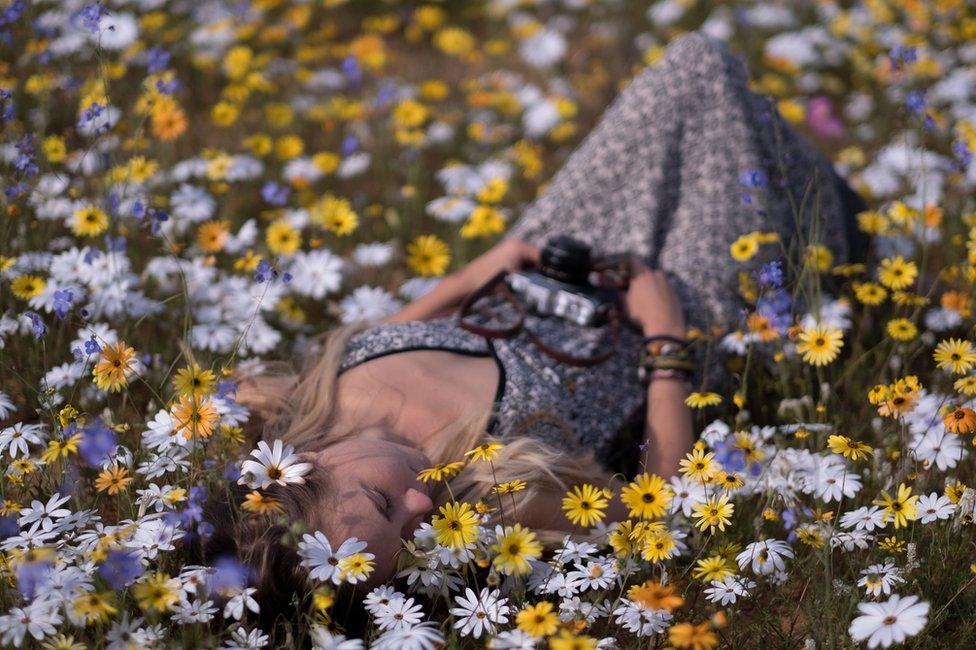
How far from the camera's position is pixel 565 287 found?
3.33 meters

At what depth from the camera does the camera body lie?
329 centimetres

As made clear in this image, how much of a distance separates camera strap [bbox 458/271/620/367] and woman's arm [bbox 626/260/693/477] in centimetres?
11

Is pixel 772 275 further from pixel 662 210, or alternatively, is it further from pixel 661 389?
pixel 662 210

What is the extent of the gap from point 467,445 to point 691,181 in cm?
157

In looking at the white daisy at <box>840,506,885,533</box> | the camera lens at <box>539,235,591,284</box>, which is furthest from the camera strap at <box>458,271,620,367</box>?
the white daisy at <box>840,506,885,533</box>

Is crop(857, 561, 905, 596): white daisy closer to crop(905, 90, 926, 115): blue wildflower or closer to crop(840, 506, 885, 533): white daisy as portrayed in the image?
crop(840, 506, 885, 533): white daisy

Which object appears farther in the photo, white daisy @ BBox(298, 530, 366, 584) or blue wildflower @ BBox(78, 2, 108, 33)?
blue wildflower @ BBox(78, 2, 108, 33)

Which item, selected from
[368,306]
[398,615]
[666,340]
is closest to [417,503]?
[398,615]

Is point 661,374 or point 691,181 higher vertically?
point 691,181

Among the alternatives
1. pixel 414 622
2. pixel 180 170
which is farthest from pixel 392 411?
pixel 180 170

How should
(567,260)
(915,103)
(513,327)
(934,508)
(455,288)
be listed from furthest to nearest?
(455,288) → (567,260) → (513,327) → (915,103) → (934,508)

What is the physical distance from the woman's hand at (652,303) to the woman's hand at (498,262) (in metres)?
0.37

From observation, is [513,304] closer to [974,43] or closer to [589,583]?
[589,583]

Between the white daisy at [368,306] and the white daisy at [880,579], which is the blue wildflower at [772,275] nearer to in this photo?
the white daisy at [880,579]
